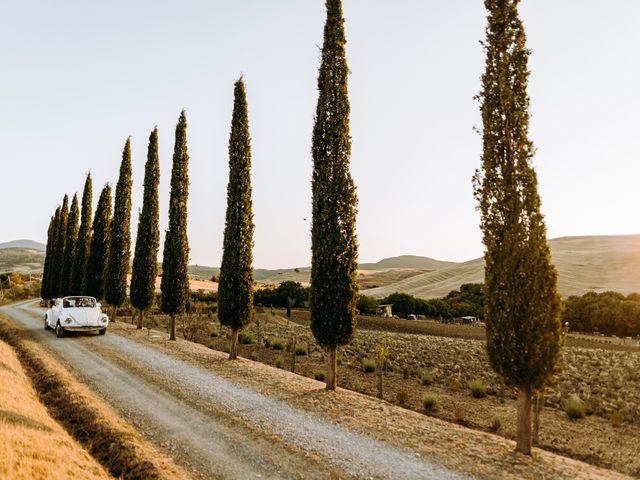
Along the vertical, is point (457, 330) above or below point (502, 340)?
below

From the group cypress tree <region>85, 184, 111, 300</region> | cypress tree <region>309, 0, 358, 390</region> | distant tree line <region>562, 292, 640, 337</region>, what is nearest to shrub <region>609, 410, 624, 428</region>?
cypress tree <region>309, 0, 358, 390</region>

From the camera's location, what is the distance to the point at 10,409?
28.7ft

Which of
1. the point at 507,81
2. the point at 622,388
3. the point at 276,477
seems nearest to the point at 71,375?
the point at 276,477

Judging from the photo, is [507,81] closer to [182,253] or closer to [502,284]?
[502,284]

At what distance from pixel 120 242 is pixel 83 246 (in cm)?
1032

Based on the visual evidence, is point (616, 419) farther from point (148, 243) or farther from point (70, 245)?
point (70, 245)

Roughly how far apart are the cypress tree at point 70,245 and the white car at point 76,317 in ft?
75.7

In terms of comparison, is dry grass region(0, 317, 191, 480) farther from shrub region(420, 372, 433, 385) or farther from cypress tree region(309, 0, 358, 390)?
shrub region(420, 372, 433, 385)

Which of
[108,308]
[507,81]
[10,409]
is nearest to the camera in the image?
[10,409]

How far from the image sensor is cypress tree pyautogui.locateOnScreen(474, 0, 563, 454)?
8.91m

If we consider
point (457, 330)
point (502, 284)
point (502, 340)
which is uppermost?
point (502, 284)

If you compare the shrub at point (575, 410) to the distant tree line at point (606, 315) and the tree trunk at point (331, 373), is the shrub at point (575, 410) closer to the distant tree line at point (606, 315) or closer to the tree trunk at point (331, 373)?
the tree trunk at point (331, 373)

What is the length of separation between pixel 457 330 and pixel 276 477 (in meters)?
44.9

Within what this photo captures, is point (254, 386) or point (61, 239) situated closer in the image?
point (254, 386)
